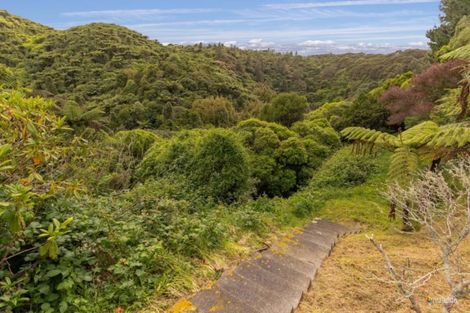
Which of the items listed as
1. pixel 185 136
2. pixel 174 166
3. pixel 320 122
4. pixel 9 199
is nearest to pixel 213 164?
pixel 174 166

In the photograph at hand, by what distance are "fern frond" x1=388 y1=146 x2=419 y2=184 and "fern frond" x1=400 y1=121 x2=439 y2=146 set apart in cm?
14

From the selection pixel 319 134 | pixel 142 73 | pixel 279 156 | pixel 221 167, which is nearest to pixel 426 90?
pixel 319 134

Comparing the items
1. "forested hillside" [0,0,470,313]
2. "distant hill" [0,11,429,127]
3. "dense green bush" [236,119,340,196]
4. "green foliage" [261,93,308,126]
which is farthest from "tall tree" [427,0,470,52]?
"dense green bush" [236,119,340,196]

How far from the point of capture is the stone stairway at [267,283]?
2.82 m

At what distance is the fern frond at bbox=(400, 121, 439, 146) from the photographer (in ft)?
15.0

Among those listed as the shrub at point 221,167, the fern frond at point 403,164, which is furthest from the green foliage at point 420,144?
the shrub at point 221,167

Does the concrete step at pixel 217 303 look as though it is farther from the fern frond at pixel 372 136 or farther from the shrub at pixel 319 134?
the shrub at pixel 319 134

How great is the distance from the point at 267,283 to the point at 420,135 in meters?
2.95

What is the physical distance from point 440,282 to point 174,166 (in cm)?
721

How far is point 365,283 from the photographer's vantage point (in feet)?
11.2

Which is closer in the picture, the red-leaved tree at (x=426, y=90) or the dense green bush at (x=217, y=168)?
the dense green bush at (x=217, y=168)

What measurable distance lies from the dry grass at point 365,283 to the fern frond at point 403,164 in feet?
3.14

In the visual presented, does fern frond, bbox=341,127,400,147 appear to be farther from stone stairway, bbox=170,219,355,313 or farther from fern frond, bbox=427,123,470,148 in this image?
stone stairway, bbox=170,219,355,313

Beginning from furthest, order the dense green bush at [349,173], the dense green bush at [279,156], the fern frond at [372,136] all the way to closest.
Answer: the dense green bush at [279,156] < the dense green bush at [349,173] < the fern frond at [372,136]
